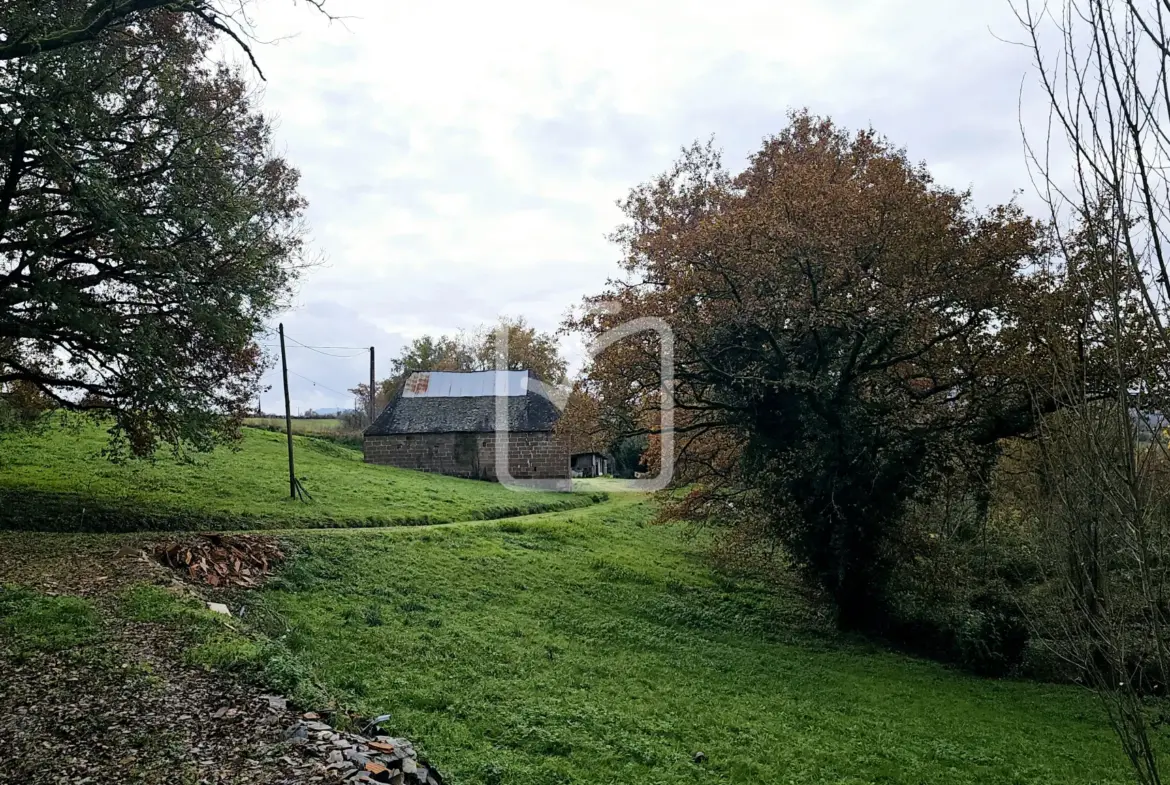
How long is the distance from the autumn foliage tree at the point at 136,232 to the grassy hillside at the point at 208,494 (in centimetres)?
215

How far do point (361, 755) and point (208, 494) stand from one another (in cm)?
1578

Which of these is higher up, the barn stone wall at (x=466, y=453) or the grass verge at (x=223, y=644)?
the barn stone wall at (x=466, y=453)

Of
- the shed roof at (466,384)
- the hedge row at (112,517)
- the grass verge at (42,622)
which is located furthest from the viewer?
the shed roof at (466,384)

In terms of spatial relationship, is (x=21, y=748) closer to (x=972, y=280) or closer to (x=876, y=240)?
(x=876, y=240)

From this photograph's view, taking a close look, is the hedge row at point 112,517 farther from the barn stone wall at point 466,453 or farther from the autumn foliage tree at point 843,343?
the barn stone wall at point 466,453

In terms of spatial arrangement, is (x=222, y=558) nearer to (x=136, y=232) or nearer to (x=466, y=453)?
(x=136, y=232)

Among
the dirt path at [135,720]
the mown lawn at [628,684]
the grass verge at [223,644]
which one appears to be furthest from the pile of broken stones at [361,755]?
the grass verge at [223,644]

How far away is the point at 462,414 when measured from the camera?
37.8 metres

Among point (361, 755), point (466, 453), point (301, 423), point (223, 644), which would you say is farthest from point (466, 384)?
point (361, 755)

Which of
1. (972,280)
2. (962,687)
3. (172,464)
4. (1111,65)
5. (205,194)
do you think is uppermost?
(205,194)

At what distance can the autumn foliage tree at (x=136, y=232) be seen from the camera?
10086 millimetres

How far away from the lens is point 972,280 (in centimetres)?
1230

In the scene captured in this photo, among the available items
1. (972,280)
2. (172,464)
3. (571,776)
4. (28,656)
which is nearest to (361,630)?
(28,656)

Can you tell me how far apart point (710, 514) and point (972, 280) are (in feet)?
24.7
